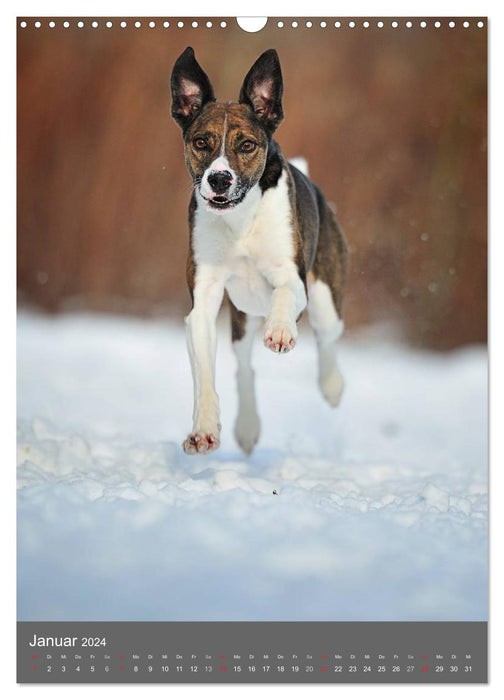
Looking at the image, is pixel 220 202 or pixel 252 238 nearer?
pixel 220 202

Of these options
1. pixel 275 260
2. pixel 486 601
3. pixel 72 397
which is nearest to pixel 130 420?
pixel 72 397

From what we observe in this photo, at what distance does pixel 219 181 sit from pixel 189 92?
63 cm

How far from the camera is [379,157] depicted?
8266 millimetres

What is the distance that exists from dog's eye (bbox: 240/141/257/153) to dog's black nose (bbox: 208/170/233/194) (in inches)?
9.8

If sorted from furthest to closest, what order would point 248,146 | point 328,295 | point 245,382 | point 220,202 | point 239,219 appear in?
point 245,382
point 328,295
point 239,219
point 248,146
point 220,202

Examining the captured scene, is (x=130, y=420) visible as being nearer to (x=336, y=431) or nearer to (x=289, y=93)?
(x=336, y=431)

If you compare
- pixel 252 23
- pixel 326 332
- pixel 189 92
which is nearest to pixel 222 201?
pixel 189 92

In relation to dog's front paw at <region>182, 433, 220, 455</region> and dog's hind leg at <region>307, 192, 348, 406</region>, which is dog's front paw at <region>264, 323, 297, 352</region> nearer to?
dog's front paw at <region>182, 433, 220, 455</region>

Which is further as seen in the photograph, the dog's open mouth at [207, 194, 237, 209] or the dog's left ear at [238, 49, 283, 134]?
the dog's left ear at [238, 49, 283, 134]

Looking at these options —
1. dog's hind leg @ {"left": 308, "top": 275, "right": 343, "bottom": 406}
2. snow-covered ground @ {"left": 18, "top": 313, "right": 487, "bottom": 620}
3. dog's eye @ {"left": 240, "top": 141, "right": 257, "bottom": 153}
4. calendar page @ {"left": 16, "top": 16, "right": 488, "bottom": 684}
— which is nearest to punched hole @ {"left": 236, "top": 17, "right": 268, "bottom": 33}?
calendar page @ {"left": 16, "top": 16, "right": 488, "bottom": 684}

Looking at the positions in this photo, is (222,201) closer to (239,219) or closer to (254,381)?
(239,219)

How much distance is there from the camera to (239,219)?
502 cm

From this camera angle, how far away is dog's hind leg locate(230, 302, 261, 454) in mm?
6109

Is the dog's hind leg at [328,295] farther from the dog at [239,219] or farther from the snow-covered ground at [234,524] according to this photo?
the snow-covered ground at [234,524]
